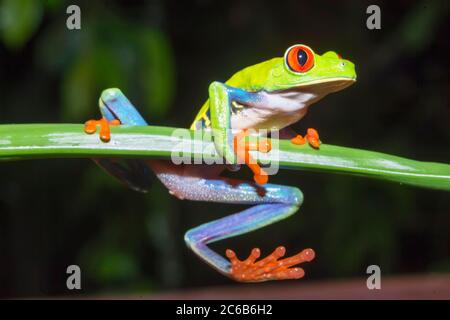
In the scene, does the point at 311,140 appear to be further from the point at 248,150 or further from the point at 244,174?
the point at 244,174

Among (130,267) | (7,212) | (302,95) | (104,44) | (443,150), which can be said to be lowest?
(130,267)

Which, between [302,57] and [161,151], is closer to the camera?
[161,151]

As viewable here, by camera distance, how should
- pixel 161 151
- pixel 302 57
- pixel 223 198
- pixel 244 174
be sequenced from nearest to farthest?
pixel 161 151 → pixel 302 57 → pixel 223 198 → pixel 244 174

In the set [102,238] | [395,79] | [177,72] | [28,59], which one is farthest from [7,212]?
[395,79]

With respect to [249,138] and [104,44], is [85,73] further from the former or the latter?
[249,138]

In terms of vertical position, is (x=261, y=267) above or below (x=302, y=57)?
below

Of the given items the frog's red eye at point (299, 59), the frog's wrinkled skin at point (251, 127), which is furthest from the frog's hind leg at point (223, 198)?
the frog's red eye at point (299, 59)

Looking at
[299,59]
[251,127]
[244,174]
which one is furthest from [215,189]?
[244,174]
